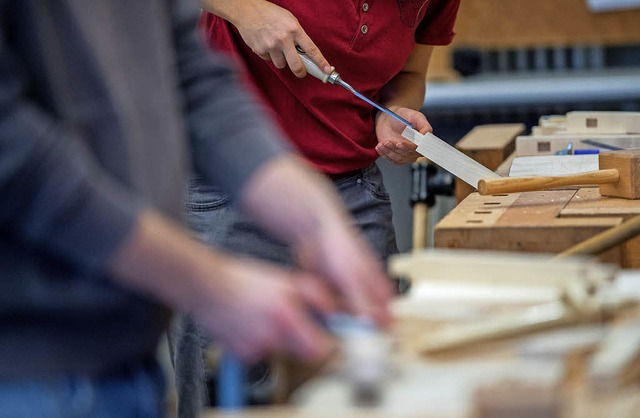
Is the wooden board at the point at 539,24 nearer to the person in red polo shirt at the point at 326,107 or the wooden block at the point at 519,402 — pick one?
the person in red polo shirt at the point at 326,107

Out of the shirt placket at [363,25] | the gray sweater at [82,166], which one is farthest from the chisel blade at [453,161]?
the gray sweater at [82,166]

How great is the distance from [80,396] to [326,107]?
48.0 inches

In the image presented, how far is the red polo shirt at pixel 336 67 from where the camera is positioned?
211 centimetres

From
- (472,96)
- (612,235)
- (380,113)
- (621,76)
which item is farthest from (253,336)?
(621,76)

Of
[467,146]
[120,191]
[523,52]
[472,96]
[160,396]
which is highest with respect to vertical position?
[523,52]

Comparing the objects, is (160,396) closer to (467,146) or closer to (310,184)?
(310,184)

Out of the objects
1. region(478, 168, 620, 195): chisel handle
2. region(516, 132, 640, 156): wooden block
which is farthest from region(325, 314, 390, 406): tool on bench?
region(516, 132, 640, 156): wooden block

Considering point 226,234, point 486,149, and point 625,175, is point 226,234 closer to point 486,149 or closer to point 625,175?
point 486,149

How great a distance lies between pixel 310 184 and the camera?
1.03m

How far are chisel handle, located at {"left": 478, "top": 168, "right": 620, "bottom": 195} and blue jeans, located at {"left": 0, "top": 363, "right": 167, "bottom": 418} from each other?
3.03 feet

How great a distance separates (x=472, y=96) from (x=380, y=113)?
6.00 feet


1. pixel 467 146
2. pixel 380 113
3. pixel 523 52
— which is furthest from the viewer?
pixel 523 52

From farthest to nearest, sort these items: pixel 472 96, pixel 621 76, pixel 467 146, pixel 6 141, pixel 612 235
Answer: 1. pixel 621 76
2. pixel 472 96
3. pixel 467 146
4. pixel 612 235
5. pixel 6 141

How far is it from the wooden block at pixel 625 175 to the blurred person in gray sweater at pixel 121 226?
952 millimetres
